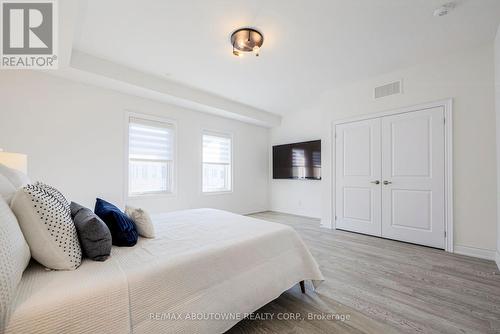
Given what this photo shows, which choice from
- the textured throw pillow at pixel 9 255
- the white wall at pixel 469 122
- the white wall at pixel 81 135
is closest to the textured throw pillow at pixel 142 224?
the textured throw pillow at pixel 9 255

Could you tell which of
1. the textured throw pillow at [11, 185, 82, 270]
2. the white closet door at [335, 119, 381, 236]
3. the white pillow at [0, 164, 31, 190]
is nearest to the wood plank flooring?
the white closet door at [335, 119, 381, 236]

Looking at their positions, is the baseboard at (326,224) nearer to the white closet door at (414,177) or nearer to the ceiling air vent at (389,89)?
the white closet door at (414,177)

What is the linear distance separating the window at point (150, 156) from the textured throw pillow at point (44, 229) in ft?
Answer: 9.34

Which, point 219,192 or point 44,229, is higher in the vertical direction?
point 44,229

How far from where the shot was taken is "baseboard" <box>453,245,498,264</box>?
2.70 m

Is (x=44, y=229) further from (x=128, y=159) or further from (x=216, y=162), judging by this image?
(x=216, y=162)

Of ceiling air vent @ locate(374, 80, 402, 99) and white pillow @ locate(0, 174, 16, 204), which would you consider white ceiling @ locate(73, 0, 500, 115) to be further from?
white pillow @ locate(0, 174, 16, 204)

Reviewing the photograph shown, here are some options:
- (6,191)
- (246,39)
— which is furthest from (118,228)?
(246,39)

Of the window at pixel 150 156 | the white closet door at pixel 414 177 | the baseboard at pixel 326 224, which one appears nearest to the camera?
the white closet door at pixel 414 177

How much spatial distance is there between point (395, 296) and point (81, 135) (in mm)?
4371

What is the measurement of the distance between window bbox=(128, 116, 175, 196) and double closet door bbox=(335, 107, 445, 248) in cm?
333

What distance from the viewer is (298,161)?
16.9ft

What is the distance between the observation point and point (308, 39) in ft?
8.99

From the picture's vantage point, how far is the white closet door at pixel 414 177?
313 cm
